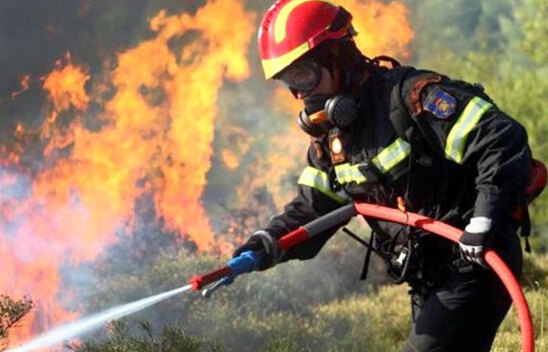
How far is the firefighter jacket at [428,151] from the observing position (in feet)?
10.7

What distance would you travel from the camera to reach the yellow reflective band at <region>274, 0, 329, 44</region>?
3764 millimetres

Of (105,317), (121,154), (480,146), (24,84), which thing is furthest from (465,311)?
(121,154)

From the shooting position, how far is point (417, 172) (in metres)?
3.52

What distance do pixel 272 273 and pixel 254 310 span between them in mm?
1065

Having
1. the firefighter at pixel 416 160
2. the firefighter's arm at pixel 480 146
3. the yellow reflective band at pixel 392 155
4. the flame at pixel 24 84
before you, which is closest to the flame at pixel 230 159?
the flame at pixel 24 84

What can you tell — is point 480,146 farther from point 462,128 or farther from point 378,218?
point 378,218

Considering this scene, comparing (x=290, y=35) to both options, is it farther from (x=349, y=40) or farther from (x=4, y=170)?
(x=4, y=170)

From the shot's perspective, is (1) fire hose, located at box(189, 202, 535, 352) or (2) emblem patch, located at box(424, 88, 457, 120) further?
(2) emblem patch, located at box(424, 88, 457, 120)

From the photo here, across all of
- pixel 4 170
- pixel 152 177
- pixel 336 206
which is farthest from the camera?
pixel 152 177

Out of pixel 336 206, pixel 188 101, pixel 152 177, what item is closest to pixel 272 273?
pixel 152 177

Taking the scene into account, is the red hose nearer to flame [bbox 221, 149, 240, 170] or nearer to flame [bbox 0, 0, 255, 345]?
flame [bbox 0, 0, 255, 345]

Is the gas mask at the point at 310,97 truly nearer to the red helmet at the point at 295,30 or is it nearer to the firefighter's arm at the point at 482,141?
the red helmet at the point at 295,30

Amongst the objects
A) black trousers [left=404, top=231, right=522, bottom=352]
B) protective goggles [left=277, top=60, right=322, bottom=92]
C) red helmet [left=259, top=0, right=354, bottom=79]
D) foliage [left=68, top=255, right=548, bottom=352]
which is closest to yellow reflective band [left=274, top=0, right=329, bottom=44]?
red helmet [left=259, top=0, right=354, bottom=79]

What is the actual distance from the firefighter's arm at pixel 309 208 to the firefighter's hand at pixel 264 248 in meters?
0.05
